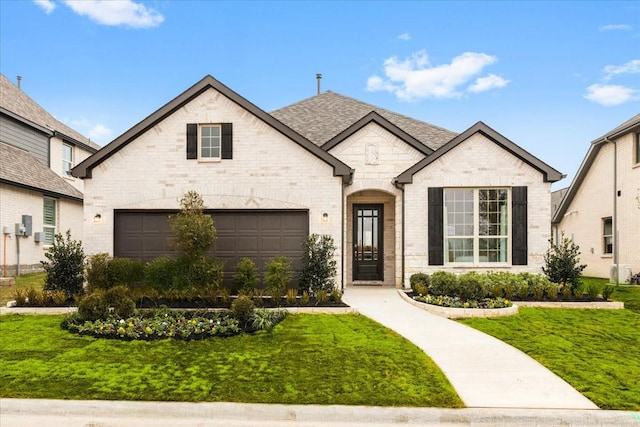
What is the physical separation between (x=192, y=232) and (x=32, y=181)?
11329 mm

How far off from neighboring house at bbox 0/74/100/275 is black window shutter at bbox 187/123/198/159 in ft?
26.5

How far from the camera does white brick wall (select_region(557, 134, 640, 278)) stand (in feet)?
53.5

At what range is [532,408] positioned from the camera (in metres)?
4.69

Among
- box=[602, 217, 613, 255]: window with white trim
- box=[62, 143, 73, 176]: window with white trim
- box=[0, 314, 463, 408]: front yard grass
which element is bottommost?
box=[0, 314, 463, 408]: front yard grass

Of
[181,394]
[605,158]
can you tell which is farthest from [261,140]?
[605,158]

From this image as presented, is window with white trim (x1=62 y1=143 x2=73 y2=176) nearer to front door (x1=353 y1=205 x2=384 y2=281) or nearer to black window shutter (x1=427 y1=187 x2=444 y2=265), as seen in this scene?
front door (x1=353 y1=205 x2=384 y2=281)

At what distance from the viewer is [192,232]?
1031cm

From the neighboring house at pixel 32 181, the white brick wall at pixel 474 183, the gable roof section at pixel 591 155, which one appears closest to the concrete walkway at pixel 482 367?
the white brick wall at pixel 474 183

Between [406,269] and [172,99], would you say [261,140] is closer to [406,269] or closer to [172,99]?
[172,99]

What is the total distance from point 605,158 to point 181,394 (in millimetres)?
19707

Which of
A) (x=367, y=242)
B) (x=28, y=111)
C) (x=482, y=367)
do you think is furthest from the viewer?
(x=28, y=111)

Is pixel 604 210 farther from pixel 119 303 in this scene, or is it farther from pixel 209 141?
pixel 119 303

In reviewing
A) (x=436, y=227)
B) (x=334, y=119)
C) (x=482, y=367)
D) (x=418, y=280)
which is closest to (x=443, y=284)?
(x=418, y=280)

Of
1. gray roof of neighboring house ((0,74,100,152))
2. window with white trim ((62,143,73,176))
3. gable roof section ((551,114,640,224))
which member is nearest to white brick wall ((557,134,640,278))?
gable roof section ((551,114,640,224))
